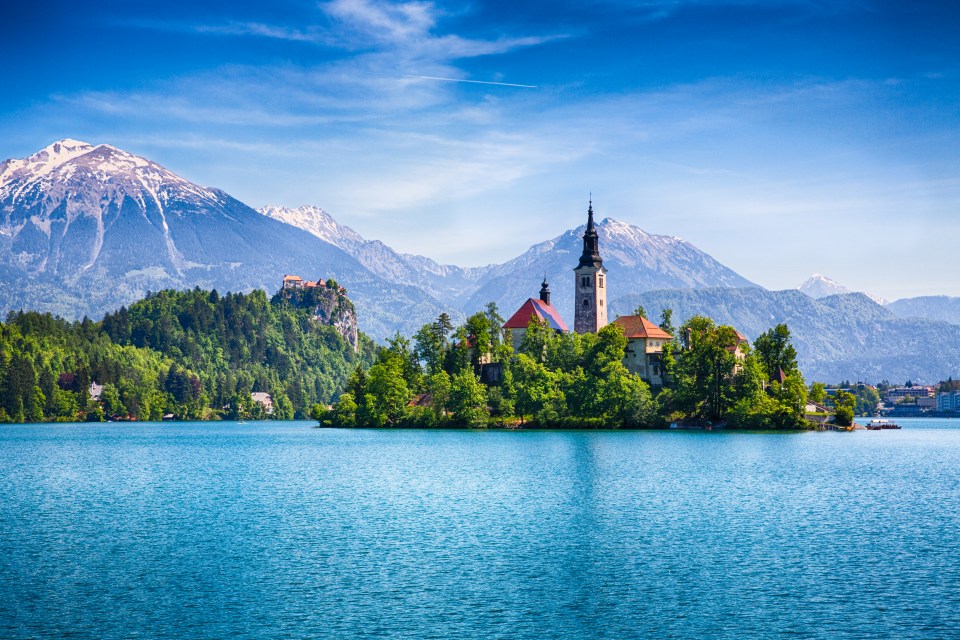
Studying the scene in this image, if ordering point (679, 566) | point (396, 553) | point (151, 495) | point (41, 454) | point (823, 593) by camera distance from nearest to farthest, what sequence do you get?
point (823, 593) → point (679, 566) → point (396, 553) → point (151, 495) → point (41, 454)

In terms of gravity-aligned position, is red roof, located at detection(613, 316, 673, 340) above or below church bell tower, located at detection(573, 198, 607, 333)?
below

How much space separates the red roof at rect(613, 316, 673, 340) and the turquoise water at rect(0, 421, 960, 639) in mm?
74773

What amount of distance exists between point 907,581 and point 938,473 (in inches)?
1971

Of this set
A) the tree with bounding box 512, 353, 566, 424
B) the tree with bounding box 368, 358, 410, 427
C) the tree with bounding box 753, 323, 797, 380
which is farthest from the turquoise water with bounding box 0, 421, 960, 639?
the tree with bounding box 368, 358, 410, 427

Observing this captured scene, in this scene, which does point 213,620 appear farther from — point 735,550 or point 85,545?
point 735,550

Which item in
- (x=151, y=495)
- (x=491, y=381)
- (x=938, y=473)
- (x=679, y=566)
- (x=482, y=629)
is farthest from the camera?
(x=491, y=381)

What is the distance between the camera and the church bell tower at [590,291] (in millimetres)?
185375

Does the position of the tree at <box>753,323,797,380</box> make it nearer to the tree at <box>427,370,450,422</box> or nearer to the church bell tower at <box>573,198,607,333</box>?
the church bell tower at <box>573,198,607,333</box>

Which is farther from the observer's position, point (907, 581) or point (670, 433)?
point (670, 433)

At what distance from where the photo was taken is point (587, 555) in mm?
46719

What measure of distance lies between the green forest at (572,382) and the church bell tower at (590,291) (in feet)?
48.8

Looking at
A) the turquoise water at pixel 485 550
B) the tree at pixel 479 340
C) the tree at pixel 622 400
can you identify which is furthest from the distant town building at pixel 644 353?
the turquoise water at pixel 485 550

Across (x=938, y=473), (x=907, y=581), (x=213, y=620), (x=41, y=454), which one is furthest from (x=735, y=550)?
(x=41, y=454)

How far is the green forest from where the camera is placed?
148m
